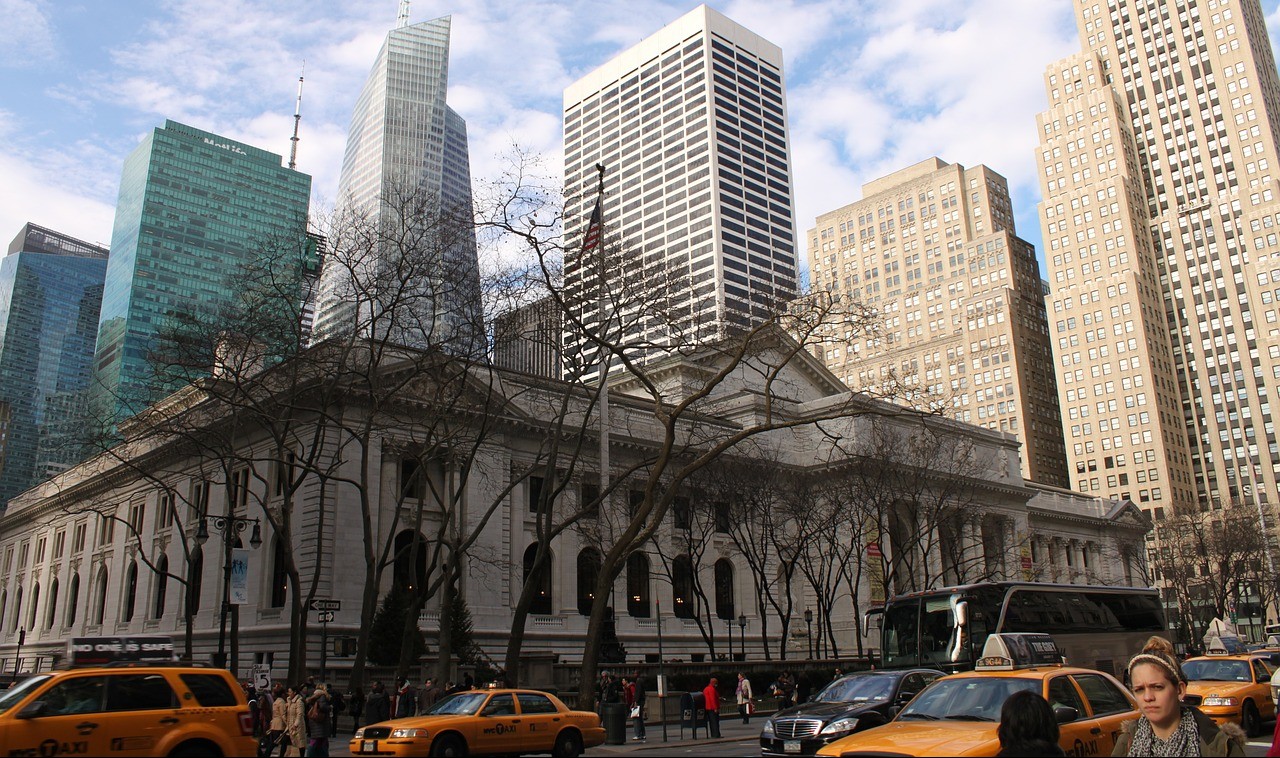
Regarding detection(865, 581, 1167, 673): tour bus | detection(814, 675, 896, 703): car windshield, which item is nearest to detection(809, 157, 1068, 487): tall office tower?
detection(865, 581, 1167, 673): tour bus

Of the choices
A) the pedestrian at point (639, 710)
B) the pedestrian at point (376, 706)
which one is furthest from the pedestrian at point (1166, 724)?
the pedestrian at point (376, 706)

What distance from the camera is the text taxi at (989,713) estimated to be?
9.36m

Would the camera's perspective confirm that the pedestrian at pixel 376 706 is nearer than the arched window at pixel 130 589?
Yes

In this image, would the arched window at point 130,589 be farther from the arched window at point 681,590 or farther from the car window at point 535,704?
the car window at point 535,704

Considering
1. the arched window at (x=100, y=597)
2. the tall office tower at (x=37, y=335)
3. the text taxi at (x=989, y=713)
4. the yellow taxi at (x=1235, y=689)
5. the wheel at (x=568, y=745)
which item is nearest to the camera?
the text taxi at (x=989, y=713)

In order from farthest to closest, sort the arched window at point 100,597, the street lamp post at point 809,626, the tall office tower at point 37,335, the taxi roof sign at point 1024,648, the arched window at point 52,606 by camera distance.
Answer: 1. the tall office tower at point 37,335
2. the arched window at point 52,606
3. the arched window at point 100,597
4. the street lamp post at point 809,626
5. the taxi roof sign at point 1024,648

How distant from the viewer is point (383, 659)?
37.2 m

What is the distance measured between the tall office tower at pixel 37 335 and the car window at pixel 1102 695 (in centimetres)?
12359

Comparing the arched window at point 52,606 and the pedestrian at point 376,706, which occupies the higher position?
the arched window at point 52,606

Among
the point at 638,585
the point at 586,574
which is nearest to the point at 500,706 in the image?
the point at 586,574

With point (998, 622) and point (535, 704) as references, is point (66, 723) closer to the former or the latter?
point (535, 704)

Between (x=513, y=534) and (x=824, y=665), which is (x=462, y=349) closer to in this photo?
(x=513, y=534)

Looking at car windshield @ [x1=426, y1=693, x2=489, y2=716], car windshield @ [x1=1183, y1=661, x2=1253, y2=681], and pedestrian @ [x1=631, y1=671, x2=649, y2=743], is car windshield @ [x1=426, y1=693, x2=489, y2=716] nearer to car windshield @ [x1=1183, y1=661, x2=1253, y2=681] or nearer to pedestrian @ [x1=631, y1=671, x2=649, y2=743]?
pedestrian @ [x1=631, y1=671, x2=649, y2=743]

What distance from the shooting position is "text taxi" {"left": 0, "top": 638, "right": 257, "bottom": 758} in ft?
40.3
